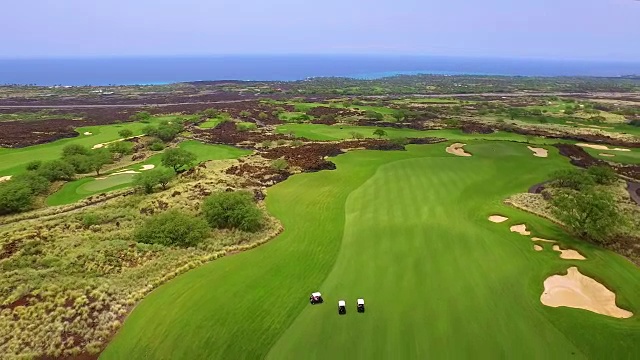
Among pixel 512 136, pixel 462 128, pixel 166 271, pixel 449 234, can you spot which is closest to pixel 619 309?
pixel 449 234

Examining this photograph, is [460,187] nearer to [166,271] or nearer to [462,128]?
[166,271]

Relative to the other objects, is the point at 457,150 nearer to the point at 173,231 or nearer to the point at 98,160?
the point at 173,231

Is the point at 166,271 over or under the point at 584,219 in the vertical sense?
under

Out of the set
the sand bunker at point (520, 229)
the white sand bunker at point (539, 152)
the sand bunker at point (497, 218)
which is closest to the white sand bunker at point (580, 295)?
the sand bunker at point (520, 229)

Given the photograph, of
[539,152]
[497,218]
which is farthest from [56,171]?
[539,152]

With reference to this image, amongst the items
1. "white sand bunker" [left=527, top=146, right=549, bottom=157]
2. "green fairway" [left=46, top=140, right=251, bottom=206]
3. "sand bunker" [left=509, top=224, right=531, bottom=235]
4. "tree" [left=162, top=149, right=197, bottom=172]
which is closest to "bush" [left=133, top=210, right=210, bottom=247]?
"green fairway" [left=46, top=140, right=251, bottom=206]
